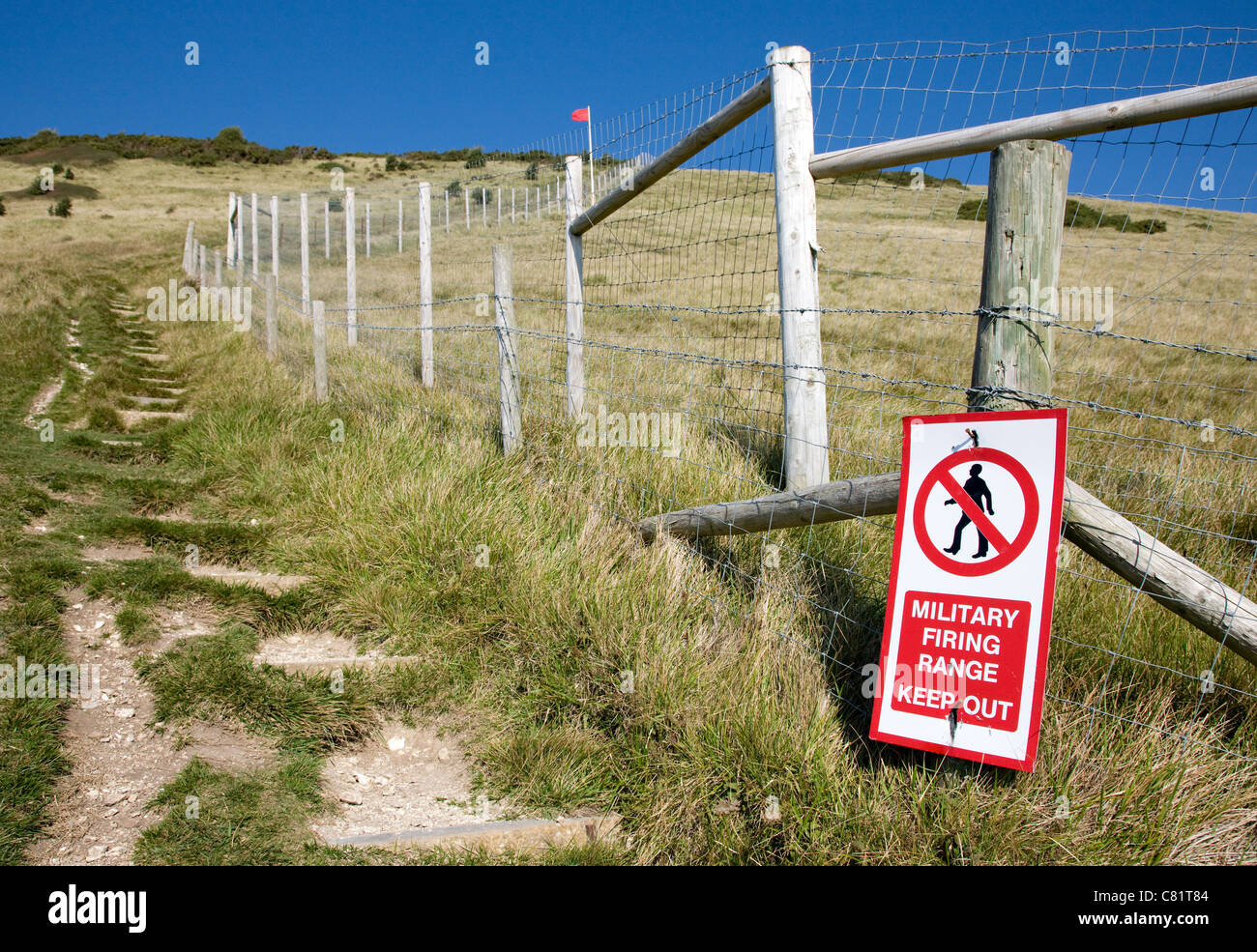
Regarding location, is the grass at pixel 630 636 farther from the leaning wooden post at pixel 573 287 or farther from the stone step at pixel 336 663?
the leaning wooden post at pixel 573 287

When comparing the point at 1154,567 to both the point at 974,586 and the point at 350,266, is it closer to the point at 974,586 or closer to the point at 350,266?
the point at 974,586

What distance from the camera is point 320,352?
23.5ft

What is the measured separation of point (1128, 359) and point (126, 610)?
10.6 meters

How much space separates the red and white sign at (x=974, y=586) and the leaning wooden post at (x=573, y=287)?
122 inches

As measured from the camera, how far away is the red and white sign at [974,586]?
2.15m

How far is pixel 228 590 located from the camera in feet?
13.0

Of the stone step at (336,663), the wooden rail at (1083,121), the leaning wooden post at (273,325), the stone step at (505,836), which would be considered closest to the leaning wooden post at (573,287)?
the stone step at (336,663)

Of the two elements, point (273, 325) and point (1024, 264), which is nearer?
point (1024, 264)

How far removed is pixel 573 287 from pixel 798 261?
226 cm

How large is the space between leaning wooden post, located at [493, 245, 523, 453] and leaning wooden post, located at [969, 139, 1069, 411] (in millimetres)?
3194

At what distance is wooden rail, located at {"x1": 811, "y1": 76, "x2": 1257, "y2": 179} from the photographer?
2.40 metres

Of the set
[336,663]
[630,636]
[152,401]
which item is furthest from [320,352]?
[630,636]
